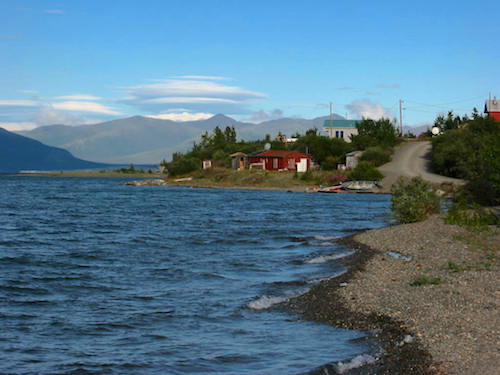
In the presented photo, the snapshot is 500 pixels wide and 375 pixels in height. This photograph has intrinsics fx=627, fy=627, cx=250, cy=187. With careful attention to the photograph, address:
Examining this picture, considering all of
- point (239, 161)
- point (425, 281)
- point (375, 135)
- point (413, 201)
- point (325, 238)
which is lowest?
point (325, 238)

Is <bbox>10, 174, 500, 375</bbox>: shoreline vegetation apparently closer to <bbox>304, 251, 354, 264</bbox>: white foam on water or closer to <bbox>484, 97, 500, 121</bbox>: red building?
<bbox>304, 251, 354, 264</bbox>: white foam on water

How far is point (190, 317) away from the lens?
1560cm

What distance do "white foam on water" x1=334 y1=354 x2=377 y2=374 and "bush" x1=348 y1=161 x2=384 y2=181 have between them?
72879 millimetres

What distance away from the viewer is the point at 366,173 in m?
83.4

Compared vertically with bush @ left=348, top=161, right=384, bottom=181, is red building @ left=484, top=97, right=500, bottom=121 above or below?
above

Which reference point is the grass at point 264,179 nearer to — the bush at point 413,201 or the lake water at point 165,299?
the lake water at point 165,299

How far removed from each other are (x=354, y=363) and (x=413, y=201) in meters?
23.2

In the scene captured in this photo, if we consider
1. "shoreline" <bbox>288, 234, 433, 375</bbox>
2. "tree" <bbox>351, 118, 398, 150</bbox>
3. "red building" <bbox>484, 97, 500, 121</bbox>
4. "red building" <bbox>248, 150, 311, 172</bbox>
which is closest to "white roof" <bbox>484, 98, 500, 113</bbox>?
"red building" <bbox>484, 97, 500, 121</bbox>

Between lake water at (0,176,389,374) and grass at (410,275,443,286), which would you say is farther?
grass at (410,275,443,286)

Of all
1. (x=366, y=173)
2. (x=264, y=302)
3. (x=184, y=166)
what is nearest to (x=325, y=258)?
(x=264, y=302)

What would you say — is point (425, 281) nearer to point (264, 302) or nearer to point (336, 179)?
point (264, 302)

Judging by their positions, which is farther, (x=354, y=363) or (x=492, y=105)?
(x=492, y=105)

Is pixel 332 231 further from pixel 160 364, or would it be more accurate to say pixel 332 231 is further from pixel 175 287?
pixel 160 364

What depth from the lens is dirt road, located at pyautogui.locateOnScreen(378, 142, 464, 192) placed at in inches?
3103
